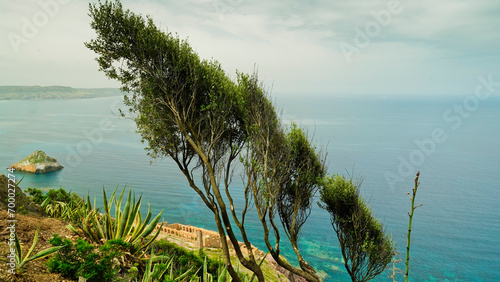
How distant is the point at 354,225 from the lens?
17.0m

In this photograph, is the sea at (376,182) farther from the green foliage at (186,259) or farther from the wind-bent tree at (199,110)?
the green foliage at (186,259)

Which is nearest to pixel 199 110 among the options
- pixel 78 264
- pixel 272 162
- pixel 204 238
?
pixel 272 162

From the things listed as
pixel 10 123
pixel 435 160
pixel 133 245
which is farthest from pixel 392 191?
pixel 10 123

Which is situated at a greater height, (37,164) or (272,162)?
(272,162)

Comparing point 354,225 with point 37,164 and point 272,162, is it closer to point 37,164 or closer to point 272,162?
point 272,162

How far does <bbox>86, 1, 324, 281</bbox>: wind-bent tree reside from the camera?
37.8ft

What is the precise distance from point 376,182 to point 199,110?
67.4 meters

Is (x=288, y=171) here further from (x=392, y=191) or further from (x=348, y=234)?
(x=392, y=191)

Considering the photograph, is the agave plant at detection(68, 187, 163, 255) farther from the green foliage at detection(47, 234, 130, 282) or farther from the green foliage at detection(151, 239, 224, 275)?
the green foliage at detection(47, 234, 130, 282)

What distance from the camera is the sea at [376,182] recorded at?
44844 mm

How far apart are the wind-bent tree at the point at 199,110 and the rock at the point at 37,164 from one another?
74635 millimetres

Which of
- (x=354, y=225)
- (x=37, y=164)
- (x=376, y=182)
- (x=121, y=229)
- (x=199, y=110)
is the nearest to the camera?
(x=121, y=229)

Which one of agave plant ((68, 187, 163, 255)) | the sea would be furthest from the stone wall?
agave plant ((68, 187, 163, 255))

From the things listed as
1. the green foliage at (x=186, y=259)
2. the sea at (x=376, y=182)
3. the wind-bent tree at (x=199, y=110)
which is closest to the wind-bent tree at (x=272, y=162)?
the wind-bent tree at (x=199, y=110)
